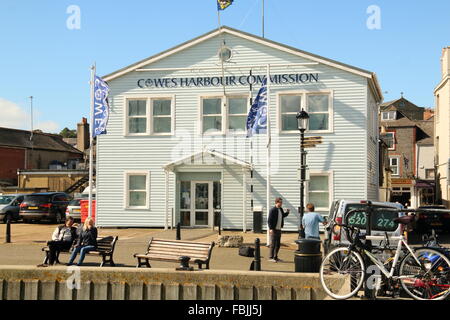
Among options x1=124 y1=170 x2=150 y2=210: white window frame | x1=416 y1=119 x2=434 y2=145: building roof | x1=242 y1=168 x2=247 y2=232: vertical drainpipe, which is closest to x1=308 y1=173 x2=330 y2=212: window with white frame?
x1=242 y1=168 x2=247 y2=232: vertical drainpipe

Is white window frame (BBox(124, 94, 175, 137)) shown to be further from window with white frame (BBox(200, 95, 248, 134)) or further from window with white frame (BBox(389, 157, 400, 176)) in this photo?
A: window with white frame (BBox(389, 157, 400, 176))

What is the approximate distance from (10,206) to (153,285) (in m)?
24.7

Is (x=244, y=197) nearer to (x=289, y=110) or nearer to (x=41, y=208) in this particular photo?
(x=289, y=110)

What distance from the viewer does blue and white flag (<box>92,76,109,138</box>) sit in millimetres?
22062

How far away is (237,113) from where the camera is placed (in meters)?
25.5

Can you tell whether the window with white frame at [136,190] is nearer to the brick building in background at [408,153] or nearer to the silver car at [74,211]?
the silver car at [74,211]

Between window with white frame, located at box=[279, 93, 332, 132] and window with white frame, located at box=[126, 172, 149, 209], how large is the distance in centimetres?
671

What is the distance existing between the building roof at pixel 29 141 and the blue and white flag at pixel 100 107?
3803 centimetres

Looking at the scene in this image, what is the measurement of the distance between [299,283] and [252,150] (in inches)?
600

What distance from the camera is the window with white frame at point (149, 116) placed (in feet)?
85.9

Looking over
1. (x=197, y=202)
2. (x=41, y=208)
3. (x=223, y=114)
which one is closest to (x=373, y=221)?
(x=223, y=114)
